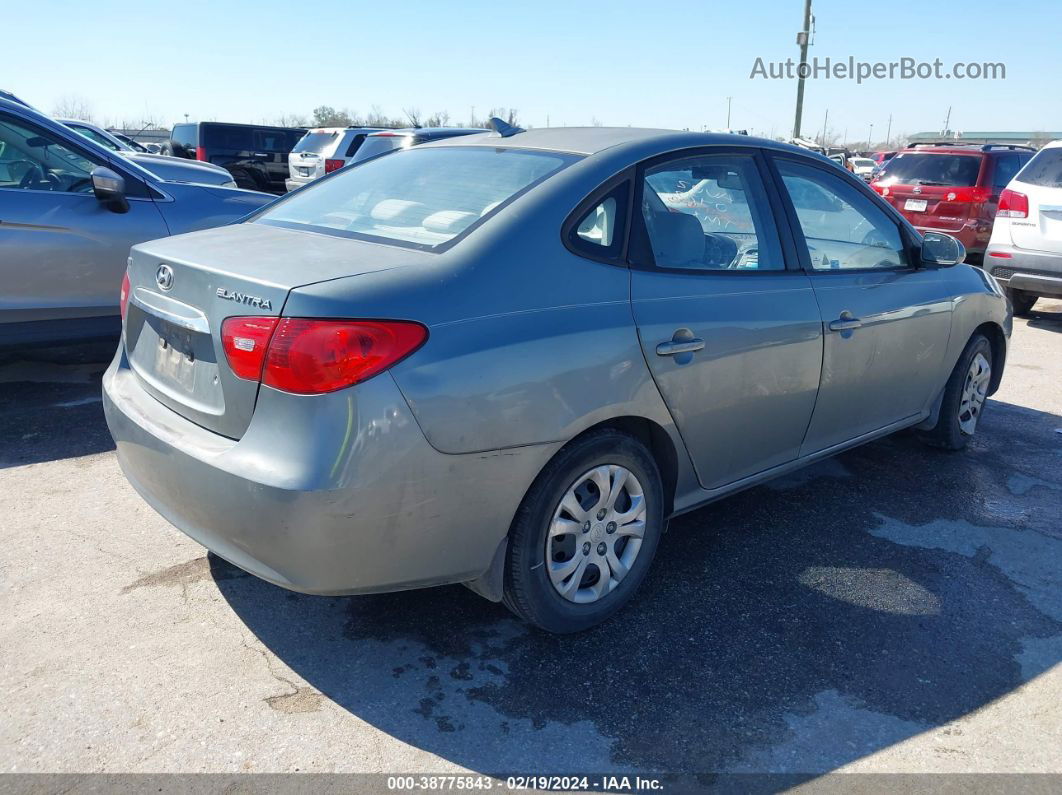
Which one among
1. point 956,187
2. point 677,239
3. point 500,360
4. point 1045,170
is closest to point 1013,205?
point 1045,170

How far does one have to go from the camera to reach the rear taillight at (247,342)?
245 centimetres

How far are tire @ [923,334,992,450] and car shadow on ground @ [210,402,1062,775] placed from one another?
0.80 m

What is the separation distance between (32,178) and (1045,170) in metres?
8.81

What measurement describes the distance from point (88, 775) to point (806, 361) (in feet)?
9.38

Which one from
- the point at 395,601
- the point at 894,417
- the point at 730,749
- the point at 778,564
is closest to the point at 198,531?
the point at 395,601

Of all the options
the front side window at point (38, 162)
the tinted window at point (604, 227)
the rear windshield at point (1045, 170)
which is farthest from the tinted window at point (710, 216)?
the rear windshield at point (1045, 170)

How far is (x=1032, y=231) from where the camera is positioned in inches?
336

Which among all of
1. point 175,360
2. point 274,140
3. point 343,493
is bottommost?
point 343,493

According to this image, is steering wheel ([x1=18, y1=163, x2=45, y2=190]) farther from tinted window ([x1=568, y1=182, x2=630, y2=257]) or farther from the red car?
the red car

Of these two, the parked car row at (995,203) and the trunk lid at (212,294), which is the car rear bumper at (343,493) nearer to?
the trunk lid at (212,294)

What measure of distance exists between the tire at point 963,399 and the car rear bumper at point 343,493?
10.0ft

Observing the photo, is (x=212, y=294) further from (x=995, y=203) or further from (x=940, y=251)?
(x=995, y=203)

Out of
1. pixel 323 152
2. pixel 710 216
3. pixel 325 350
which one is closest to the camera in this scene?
pixel 325 350

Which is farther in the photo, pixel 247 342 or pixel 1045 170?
pixel 1045 170
